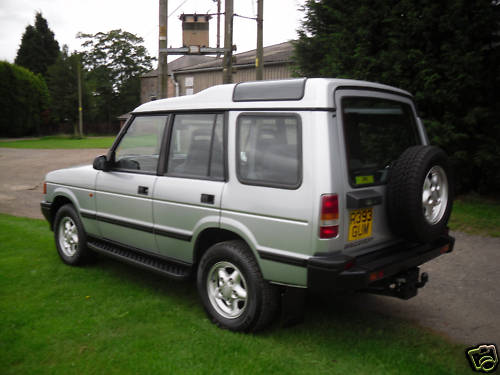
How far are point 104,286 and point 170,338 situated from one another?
156cm

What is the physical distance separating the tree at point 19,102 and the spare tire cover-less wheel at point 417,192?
171 feet

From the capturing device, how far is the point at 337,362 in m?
3.38

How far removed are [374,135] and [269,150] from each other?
0.94 meters

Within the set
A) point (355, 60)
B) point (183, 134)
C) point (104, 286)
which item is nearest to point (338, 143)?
point (183, 134)

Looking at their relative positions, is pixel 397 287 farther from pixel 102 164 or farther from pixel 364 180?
pixel 102 164

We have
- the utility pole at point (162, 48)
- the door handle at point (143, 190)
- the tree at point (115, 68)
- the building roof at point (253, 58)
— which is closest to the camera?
the door handle at point (143, 190)

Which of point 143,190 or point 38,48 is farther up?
point 38,48

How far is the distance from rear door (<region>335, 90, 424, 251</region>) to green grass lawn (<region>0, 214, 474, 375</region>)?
33.8 inches

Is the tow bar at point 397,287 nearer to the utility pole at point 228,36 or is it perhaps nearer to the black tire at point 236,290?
the black tire at point 236,290

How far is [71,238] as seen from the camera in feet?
18.6

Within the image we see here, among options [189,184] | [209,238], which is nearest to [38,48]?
[189,184]

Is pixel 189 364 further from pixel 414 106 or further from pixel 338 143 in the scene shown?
pixel 414 106

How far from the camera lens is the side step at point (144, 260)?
167 inches

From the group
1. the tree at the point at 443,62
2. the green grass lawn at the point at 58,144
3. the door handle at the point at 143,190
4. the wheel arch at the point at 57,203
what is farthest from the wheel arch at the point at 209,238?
the green grass lawn at the point at 58,144
